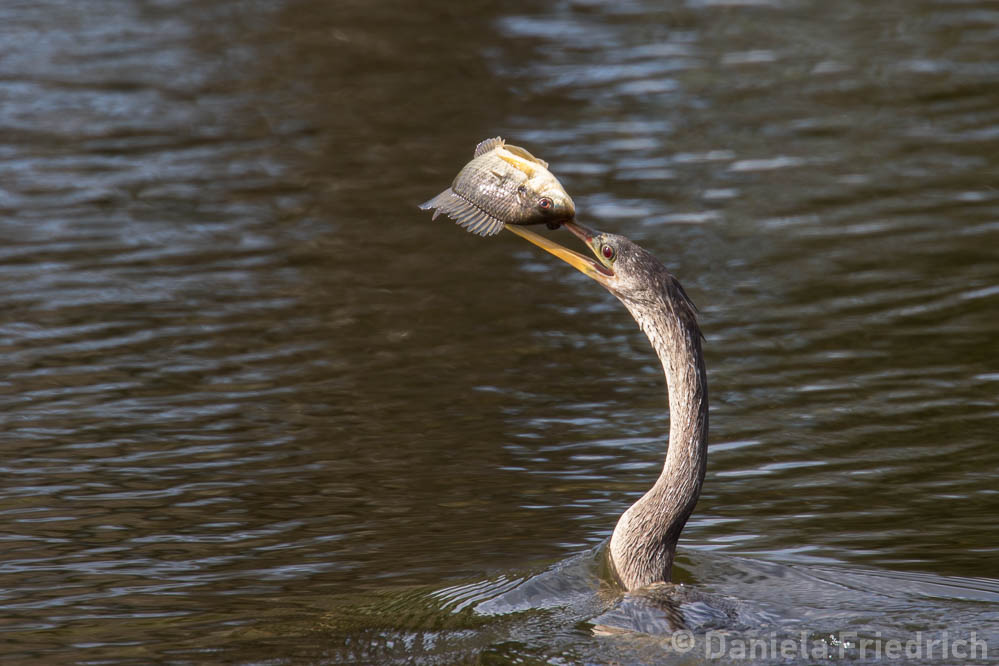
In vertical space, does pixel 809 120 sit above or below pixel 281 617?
above

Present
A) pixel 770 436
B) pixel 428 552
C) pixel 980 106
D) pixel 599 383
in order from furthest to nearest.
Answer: pixel 980 106, pixel 599 383, pixel 770 436, pixel 428 552

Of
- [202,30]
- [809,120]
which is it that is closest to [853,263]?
[809,120]

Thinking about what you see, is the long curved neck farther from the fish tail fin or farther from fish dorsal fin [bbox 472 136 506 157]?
fish dorsal fin [bbox 472 136 506 157]

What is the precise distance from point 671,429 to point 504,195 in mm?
1060

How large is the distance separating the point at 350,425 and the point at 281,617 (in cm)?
202

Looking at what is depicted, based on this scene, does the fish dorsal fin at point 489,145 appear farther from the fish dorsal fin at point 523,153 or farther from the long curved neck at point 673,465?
the long curved neck at point 673,465

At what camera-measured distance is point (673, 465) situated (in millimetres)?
5535

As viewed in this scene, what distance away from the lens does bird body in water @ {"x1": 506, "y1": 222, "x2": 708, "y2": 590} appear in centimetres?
548

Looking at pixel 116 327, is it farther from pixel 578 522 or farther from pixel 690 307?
pixel 690 307

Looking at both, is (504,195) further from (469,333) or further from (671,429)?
(469,333)

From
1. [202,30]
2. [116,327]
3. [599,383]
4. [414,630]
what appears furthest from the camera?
[202,30]

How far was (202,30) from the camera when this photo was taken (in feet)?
50.0

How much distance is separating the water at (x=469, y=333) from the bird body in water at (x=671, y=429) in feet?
0.53

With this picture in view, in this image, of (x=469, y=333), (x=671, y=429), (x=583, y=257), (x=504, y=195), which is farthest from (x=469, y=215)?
(x=469, y=333)
